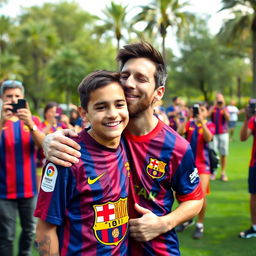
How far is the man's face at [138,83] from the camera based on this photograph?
79.5 inches

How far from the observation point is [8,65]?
1527 inches

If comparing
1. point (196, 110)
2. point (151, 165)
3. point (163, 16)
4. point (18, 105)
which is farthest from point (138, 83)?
point (163, 16)

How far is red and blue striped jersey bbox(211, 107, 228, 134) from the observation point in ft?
31.0

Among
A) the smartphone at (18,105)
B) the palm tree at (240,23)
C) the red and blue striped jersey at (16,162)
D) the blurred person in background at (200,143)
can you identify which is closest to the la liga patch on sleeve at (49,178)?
the smartphone at (18,105)

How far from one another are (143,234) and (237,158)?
10303mm

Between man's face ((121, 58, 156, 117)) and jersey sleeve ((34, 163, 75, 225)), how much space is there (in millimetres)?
587

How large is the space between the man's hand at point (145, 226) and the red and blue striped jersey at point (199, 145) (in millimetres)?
3106

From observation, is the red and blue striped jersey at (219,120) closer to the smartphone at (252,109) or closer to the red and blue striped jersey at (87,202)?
the smartphone at (252,109)

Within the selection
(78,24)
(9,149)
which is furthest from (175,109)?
(78,24)

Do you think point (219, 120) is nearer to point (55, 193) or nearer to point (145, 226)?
point (145, 226)

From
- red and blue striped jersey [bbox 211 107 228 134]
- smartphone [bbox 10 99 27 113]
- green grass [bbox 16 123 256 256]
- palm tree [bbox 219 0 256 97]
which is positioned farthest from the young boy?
palm tree [bbox 219 0 256 97]

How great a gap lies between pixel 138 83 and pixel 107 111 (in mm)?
317

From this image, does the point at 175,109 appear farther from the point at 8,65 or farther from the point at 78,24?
the point at 78,24

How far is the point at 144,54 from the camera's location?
211cm
